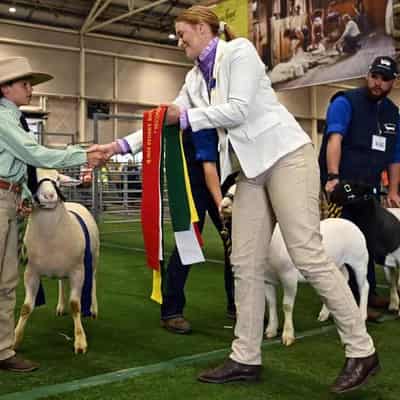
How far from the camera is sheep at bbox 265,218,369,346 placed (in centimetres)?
352

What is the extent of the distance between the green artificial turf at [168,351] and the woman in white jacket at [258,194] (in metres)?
0.17

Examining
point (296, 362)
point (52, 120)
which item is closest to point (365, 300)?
point (296, 362)

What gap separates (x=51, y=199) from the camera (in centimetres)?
322

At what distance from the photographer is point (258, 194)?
2.70m

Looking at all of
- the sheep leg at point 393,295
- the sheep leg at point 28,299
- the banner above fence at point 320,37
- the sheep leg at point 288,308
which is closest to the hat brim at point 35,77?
the sheep leg at point 28,299

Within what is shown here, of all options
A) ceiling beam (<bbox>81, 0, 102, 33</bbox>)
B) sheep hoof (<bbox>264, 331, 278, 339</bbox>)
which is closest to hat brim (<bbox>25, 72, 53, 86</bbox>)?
sheep hoof (<bbox>264, 331, 278, 339</bbox>)

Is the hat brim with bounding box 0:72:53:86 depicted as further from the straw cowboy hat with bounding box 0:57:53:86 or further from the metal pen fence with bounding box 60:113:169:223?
the metal pen fence with bounding box 60:113:169:223

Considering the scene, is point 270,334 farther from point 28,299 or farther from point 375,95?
point 375,95

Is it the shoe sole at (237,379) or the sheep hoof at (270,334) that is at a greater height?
the shoe sole at (237,379)

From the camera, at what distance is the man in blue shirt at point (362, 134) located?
13.4ft

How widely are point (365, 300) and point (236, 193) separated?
1577 millimetres

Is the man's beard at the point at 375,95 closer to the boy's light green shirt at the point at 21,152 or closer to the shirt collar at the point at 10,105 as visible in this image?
the boy's light green shirt at the point at 21,152

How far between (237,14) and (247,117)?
7.57 metres

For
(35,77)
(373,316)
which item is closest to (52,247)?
(35,77)
